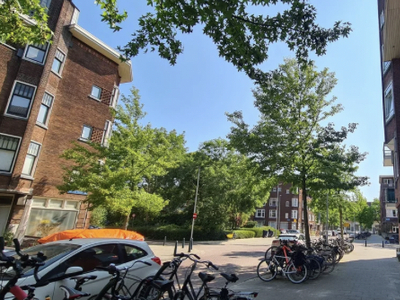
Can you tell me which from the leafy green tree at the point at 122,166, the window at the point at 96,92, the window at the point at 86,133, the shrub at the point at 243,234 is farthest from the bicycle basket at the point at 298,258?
the shrub at the point at 243,234

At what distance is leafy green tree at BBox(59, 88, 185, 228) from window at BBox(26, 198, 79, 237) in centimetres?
209

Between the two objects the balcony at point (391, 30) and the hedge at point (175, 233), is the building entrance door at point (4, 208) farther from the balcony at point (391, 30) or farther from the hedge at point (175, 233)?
the balcony at point (391, 30)

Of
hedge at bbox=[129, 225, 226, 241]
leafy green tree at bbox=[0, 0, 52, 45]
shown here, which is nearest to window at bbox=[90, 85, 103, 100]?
leafy green tree at bbox=[0, 0, 52, 45]

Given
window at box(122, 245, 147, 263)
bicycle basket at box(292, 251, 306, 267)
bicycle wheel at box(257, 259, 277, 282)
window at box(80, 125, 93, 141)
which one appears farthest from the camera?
window at box(80, 125, 93, 141)

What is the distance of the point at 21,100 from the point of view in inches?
582

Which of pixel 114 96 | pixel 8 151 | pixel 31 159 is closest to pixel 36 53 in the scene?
pixel 8 151

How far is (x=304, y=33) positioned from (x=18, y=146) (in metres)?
14.7

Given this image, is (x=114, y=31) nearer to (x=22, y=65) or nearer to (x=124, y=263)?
(x=124, y=263)

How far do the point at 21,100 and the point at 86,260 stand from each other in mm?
13671

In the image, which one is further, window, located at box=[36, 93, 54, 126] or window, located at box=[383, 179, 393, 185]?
window, located at box=[383, 179, 393, 185]

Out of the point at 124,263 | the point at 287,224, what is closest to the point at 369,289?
the point at 124,263

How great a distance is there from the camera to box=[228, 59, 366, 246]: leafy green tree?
1220cm

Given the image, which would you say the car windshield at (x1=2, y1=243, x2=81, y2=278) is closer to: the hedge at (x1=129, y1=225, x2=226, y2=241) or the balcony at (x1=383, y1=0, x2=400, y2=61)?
the balcony at (x1=383, y1=0, x2=400, y2=61)

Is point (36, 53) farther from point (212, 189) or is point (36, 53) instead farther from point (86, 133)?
point (212, 189)
